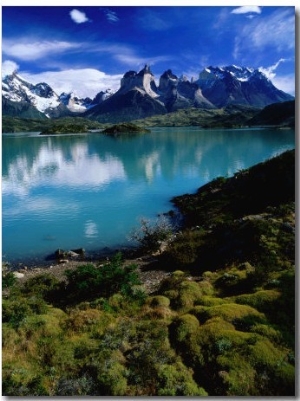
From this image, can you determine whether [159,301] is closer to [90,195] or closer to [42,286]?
[42,286]

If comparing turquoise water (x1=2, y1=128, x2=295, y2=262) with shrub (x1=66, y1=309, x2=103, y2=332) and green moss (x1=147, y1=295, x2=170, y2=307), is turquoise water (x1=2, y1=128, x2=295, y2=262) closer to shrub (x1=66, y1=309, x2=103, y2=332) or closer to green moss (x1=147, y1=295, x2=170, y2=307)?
green moss (x1=147, y1=295, x2=170, y2=307)

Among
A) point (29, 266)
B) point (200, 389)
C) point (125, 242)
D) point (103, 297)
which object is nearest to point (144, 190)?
point (125, 242)

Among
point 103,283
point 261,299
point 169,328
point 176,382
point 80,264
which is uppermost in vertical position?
point 261,299

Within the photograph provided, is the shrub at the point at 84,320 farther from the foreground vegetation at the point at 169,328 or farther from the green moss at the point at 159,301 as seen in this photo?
the green moss at the point at 159,301

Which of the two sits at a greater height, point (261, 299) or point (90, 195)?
point (90, 195)

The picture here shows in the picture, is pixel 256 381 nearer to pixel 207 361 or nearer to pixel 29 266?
pixel 207 361

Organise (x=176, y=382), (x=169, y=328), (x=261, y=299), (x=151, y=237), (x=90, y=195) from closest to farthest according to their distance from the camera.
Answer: (x=176, y=382) < (x=169, y=328) < (x=261, y=299) < (x=151, y=237) < (x=90, y=195)

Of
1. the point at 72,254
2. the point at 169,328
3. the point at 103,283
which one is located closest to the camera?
the point at 169,328

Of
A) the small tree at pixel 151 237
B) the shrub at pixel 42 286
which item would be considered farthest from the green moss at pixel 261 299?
the small tree at pixel 151 237

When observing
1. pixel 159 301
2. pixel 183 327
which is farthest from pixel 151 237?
pixel 183 327
